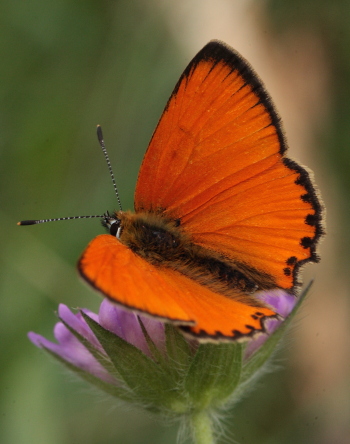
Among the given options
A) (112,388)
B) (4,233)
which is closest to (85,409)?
(4,233)

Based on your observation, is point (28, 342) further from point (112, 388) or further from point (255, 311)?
point (255, 311)

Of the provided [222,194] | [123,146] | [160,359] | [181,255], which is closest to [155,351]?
[160,359]

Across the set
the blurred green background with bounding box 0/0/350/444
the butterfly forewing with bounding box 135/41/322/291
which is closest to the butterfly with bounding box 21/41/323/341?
the butterfly forewing with bounding box 135/41/322/291

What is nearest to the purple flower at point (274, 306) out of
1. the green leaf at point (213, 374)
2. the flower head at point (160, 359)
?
the flower head at point (160, 359)

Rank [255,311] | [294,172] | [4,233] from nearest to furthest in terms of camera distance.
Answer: [255,311] → [294,172] → [4,233]

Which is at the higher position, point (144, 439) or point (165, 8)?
point (165, 8)

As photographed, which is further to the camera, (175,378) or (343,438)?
(343,438)

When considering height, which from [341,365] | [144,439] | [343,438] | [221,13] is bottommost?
[343,438]
